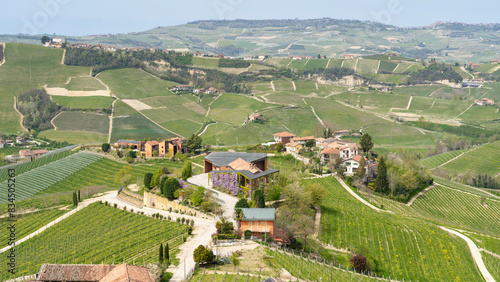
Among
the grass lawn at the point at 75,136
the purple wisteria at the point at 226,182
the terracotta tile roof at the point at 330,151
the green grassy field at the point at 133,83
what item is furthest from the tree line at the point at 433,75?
the purple wisteria at the point at 226,182

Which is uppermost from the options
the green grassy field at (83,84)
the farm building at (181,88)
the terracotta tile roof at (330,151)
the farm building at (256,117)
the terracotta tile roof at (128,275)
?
the terracotta tile roof at (128,275)

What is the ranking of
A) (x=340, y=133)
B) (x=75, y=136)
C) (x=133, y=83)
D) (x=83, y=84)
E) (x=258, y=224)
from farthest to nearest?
(x=133, y=83) → (x=83, y=84) → (x=340, y=133) → (x=75, y=136) → (x=258, y=224)

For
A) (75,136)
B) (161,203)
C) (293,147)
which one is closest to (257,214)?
A: (161,203)

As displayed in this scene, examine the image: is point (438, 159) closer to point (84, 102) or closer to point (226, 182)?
point (226, 182)

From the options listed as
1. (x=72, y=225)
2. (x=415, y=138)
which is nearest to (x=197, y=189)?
(x=72, y=225)

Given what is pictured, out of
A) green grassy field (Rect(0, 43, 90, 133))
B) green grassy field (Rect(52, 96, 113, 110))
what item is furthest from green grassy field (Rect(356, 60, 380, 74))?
green grassy field (Rect(52, 96, 113, 110))

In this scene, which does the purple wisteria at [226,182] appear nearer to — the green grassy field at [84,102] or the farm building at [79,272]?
the farm building at [79,272]
